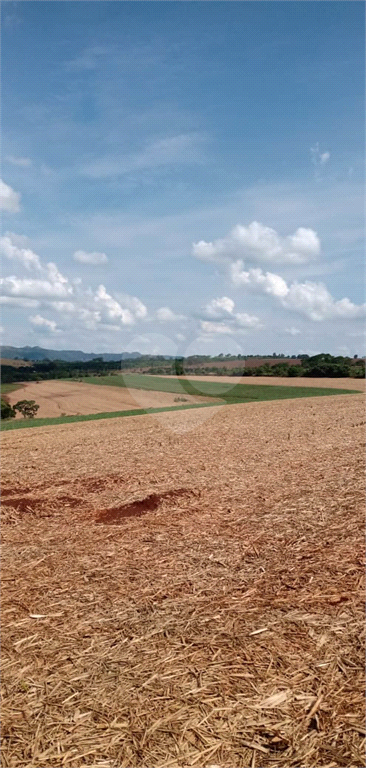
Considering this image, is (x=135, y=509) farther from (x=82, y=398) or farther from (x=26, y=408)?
(x=82, y=398)

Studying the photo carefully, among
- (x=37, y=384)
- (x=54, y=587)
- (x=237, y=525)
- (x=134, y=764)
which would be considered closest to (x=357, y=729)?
(x=134, y=764)

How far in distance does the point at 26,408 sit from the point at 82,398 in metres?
7.92

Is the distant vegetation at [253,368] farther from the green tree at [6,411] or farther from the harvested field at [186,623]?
the harvested field at [186,623]

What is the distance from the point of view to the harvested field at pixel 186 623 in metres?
3.03

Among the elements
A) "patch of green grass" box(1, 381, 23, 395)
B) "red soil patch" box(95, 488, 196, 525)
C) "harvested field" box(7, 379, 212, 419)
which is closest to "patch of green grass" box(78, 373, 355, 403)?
"harvested field" box(7, 379, 212, 419)

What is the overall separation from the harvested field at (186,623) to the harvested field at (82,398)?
91.6ft

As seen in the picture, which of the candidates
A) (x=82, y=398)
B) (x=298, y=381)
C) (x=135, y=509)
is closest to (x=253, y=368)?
(x=298, y=381)

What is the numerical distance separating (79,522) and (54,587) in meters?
Answer: 2.31

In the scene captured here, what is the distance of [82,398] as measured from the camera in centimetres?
4731

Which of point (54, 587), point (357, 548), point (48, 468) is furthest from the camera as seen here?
point (48, 468)

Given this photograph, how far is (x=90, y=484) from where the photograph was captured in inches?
387

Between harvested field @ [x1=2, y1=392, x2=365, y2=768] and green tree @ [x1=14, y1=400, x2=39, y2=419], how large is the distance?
31041mm

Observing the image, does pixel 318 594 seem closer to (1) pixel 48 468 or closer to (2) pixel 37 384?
(1) pixel 48 468

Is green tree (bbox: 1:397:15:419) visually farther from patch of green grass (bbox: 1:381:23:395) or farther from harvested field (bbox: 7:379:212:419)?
patch of green grass (bbox: 1:381:23:395)
